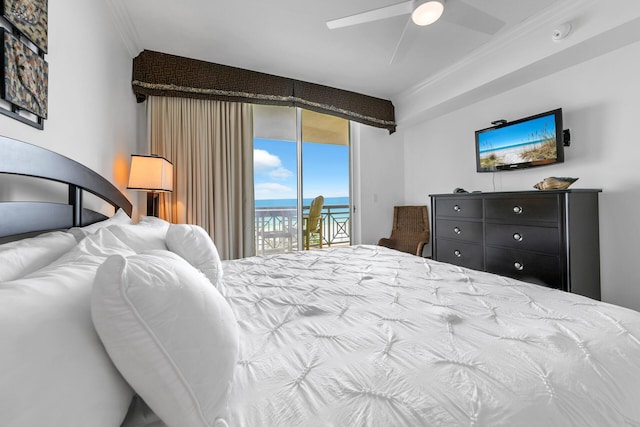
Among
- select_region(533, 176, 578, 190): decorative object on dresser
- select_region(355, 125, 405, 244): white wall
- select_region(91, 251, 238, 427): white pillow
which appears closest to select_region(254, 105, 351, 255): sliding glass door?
select_region(355, 125, 405, 244): white wall

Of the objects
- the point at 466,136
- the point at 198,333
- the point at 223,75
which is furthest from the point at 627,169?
the point at 223,75

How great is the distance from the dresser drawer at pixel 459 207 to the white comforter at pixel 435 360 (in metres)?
1.80

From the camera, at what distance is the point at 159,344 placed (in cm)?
50

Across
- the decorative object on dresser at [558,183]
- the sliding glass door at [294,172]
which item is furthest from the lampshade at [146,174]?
the decorative object on dresser at [558,183]

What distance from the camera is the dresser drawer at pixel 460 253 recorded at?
293cm

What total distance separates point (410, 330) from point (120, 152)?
8.92 feet

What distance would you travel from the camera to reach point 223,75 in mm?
3150

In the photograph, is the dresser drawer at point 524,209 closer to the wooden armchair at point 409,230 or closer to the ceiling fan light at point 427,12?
the wooden armchair at point 409,230

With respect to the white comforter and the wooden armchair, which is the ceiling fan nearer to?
the white comforter

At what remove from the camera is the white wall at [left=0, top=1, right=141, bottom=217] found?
142cm

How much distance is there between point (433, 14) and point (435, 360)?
2.13m

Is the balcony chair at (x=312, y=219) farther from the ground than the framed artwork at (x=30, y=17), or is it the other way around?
the framed artwork at (x=30, y=17)

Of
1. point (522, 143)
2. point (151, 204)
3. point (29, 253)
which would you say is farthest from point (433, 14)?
point (151, 204)

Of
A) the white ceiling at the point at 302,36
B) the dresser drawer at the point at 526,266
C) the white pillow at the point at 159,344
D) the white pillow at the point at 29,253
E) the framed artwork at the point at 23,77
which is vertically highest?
the white ceiling at the point at 302,36
